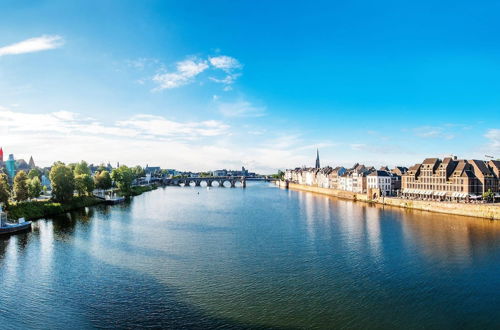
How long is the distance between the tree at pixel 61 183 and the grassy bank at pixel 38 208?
184cm

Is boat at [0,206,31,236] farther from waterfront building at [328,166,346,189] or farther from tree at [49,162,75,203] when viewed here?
waterfront building at [328,166,346,189]

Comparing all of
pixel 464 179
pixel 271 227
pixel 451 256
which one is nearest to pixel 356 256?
pixel 451 256

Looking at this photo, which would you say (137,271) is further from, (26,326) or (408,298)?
(408,298)

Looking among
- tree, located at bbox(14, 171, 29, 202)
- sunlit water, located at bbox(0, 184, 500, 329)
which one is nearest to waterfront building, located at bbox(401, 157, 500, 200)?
sunlit water, located at bbox(0, 184, 500, 329)

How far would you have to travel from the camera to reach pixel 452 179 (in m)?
75.3

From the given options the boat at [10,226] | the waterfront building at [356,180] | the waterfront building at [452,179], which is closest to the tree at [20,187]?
the boat at [10,226]

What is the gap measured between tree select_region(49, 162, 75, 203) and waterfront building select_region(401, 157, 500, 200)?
77.1 m

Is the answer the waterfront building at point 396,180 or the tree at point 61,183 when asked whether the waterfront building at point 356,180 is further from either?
the tree at point 61,183

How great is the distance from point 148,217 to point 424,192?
6119 cm

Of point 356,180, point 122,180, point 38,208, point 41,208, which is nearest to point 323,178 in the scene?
point 356,180

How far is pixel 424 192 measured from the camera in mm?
81875

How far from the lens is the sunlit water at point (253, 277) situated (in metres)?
21.6

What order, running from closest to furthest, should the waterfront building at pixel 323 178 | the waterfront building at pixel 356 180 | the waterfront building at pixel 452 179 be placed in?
1. the waterfront building at pixel 452 179
2. the waterfront building at pixel 356 180
3. the waterfront building at pixel 323 178

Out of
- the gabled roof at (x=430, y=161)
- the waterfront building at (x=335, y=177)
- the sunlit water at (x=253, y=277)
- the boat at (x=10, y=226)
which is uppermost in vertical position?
the gabled roof at (x=430, y=161)
